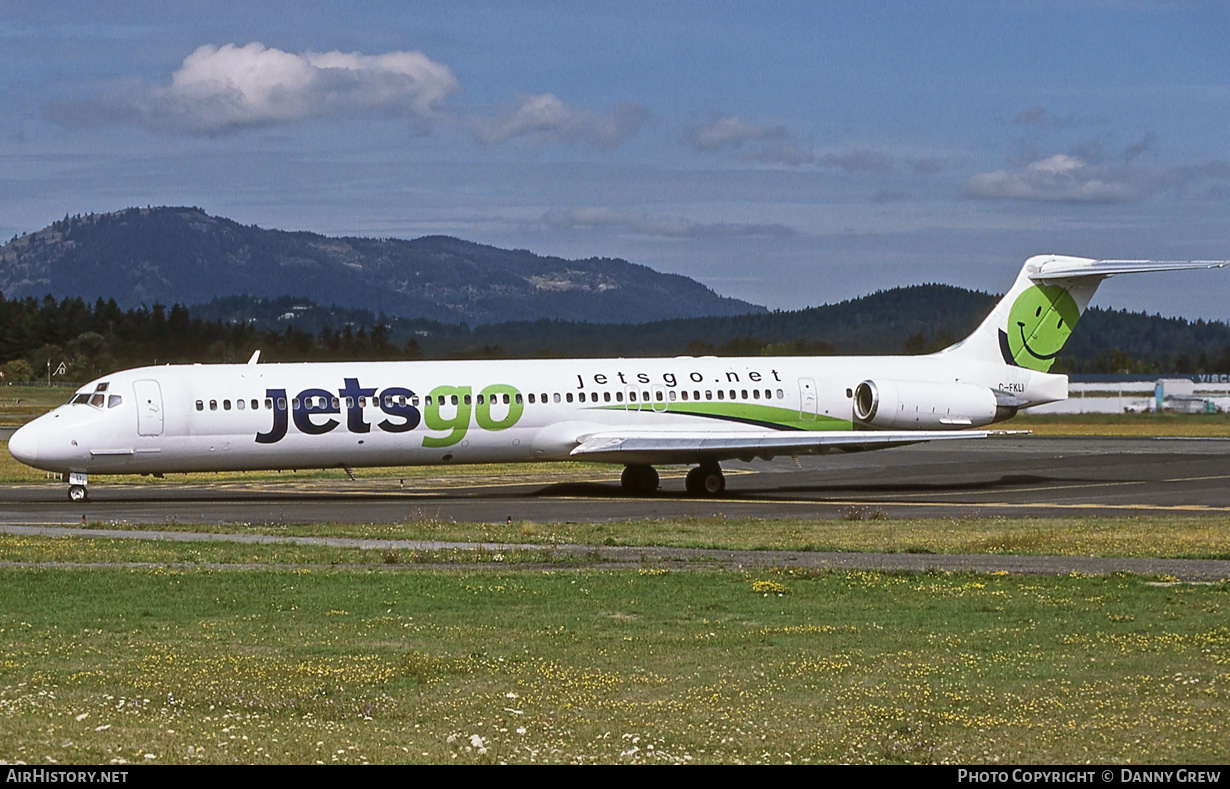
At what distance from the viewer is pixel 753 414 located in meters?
44.9

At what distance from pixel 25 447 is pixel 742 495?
19289 mm

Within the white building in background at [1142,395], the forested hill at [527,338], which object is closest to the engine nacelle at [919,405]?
the forested hill at [527,338]

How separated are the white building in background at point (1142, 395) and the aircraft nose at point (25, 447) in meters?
66.2

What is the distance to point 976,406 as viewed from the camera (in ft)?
154

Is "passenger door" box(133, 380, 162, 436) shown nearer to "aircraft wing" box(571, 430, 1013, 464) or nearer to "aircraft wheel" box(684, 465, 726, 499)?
"aircraft wing" box(571, 430, 1013, 464)

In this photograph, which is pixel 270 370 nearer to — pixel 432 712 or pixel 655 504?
pixel 655 504

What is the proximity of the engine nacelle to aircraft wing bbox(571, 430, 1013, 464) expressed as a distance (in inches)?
69.2

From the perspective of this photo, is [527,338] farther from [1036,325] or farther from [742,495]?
[742,495]

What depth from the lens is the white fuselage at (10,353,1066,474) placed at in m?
39.2

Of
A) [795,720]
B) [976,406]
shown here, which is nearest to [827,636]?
[795,720]

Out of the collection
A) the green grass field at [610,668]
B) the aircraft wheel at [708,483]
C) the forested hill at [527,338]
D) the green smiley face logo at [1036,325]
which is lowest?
the green grass field at [610,668]

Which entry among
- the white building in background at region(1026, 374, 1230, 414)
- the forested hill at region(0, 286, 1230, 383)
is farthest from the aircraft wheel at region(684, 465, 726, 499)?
the white building in background at region(1026, 374, 1230, 414)

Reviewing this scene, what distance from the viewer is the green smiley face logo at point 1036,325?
48.9 meters

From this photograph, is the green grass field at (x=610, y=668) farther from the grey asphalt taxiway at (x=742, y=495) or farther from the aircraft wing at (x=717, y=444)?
the aircraft wing at (x=717, y=444)
